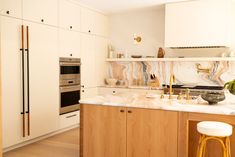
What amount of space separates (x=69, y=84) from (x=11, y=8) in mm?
1839

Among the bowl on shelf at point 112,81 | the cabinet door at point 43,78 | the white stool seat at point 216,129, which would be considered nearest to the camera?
the white stool seat at point 216,129

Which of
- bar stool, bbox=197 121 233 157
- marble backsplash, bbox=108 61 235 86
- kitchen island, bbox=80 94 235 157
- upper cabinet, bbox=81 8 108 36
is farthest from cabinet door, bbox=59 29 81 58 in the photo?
bar stool, bbox=197 121 233 157

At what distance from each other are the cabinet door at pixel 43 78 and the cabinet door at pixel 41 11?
0.34 feet

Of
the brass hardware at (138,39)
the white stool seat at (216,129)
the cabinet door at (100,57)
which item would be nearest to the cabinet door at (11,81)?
the cabinet door at (100,57)

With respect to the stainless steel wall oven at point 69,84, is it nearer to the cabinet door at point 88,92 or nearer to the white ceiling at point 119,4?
the cabinet door at point 88,92

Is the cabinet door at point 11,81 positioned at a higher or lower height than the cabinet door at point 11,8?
lower

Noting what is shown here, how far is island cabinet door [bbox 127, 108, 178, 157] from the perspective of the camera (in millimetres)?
2697

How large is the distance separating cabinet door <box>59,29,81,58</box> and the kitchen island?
2.06 metres

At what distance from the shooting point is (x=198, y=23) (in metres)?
4.98

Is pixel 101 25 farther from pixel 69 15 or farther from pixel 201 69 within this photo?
pixel 201 69

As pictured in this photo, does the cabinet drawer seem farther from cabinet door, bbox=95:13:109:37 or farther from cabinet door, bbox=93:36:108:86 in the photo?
cabinet door, bbox=95:13:109:37

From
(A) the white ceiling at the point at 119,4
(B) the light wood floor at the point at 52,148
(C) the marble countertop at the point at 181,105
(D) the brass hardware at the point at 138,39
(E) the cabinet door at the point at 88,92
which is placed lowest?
(B) the light wood floor at the point at 52,148

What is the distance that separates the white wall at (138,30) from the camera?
5965 mm

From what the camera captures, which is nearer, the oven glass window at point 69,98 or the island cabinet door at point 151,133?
the island cabinet door at point 151,133
